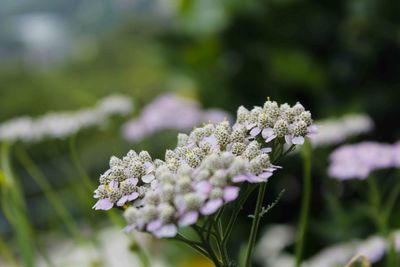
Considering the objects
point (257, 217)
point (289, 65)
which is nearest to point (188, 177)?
point (257, 217)

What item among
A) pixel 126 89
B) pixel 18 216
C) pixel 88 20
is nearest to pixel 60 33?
pixel 88 20

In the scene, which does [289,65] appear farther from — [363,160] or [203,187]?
[203,187]

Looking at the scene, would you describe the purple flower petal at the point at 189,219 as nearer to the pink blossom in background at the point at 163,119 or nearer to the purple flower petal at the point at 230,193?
the purple flower petal at the point at 230,193

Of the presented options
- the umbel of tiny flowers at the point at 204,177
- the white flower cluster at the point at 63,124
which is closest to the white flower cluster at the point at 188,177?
the umbel of tiny flowers at the point at 204,177

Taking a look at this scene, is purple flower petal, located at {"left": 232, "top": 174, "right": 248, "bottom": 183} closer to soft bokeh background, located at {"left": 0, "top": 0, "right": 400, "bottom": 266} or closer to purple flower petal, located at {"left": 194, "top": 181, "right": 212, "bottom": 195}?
purple flower petal, located at {"left": 194, "top": 181, "right": 212, "bottom": 195}

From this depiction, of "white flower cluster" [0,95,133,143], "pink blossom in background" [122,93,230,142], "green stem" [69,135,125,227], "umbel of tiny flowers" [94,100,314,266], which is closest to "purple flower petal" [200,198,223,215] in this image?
"umbel of tiny flowers" [94,100,314,266]

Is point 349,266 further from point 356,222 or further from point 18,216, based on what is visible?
point 356,222
